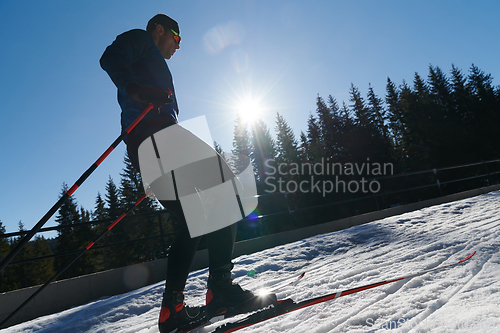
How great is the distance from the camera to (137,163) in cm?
151

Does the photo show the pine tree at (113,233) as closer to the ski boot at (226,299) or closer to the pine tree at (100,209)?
the pine tree at (100,209)

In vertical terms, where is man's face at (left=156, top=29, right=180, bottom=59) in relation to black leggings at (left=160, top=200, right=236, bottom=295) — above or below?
above

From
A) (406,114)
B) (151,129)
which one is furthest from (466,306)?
(406,114)

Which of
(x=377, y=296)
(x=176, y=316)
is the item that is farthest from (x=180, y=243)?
(x=377, y=296)

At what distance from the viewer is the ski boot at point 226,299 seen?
4.58 ft

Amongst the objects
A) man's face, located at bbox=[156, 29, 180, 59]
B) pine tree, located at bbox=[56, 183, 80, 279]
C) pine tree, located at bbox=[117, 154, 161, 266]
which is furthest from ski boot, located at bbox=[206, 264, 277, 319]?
pine tree, located at bbox=[56, 183, 80, 279]

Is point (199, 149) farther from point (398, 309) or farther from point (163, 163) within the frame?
point (398, 309)

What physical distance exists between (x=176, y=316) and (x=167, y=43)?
161 centimetres

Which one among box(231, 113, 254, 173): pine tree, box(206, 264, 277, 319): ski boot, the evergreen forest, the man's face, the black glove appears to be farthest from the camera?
box(231, 113, 254, 173): pine tree

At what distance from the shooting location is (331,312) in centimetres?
134

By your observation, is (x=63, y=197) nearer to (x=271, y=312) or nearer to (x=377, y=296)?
(x=271, y=312)

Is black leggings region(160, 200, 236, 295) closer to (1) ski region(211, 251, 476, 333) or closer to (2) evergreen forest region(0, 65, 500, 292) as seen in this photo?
(1) ski region(211, 251, 476, 333)

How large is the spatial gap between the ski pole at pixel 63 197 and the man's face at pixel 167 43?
Answer: 1.75 feet

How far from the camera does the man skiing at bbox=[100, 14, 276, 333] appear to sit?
1.32m
